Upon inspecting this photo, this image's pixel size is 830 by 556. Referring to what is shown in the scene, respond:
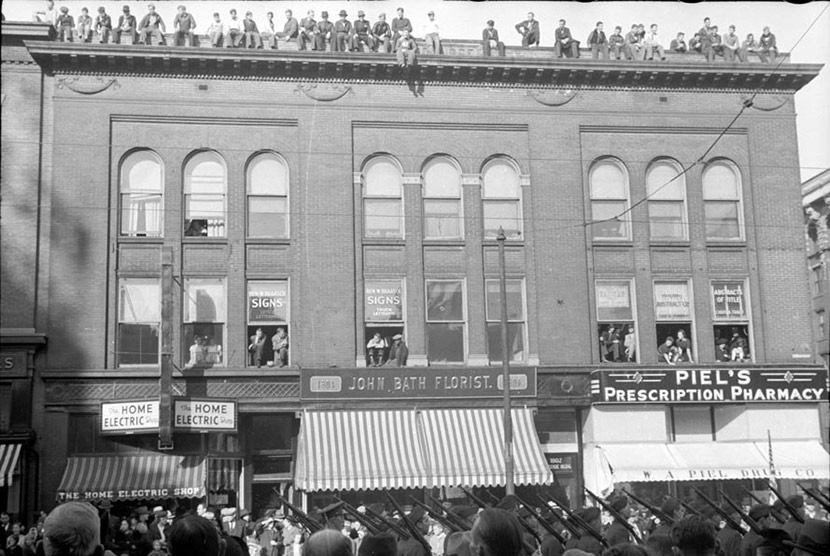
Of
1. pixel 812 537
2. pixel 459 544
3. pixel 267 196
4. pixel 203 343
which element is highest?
pixel 267 196

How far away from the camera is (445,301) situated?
28.5 m

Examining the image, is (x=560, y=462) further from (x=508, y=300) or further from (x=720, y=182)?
(x=720, y=182)

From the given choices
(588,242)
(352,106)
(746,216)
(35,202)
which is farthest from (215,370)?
(746,216)

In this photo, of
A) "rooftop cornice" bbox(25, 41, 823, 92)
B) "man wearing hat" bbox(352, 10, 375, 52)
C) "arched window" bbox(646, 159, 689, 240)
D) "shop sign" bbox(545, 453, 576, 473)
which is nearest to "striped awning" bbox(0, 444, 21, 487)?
"rooftop cornice" bbox(25, 41, 823, 92)

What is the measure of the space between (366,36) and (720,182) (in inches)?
428

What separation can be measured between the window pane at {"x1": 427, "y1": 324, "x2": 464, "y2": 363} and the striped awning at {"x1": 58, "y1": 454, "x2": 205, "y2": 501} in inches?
261

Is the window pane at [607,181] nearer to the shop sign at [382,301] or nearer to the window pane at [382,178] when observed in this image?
the window pane at [382,178]

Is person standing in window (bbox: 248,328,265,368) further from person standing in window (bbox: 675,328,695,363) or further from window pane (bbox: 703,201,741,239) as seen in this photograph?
window pane (bbox: 703,201,741,239)

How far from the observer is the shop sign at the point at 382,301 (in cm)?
2808

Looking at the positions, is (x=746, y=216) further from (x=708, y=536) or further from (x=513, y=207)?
(x=708, y=536)

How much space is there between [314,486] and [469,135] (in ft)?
34.2

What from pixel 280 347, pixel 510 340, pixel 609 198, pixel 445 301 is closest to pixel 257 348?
pixel 280 347

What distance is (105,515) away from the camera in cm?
779

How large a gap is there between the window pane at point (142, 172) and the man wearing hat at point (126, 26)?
3163 millimetres
